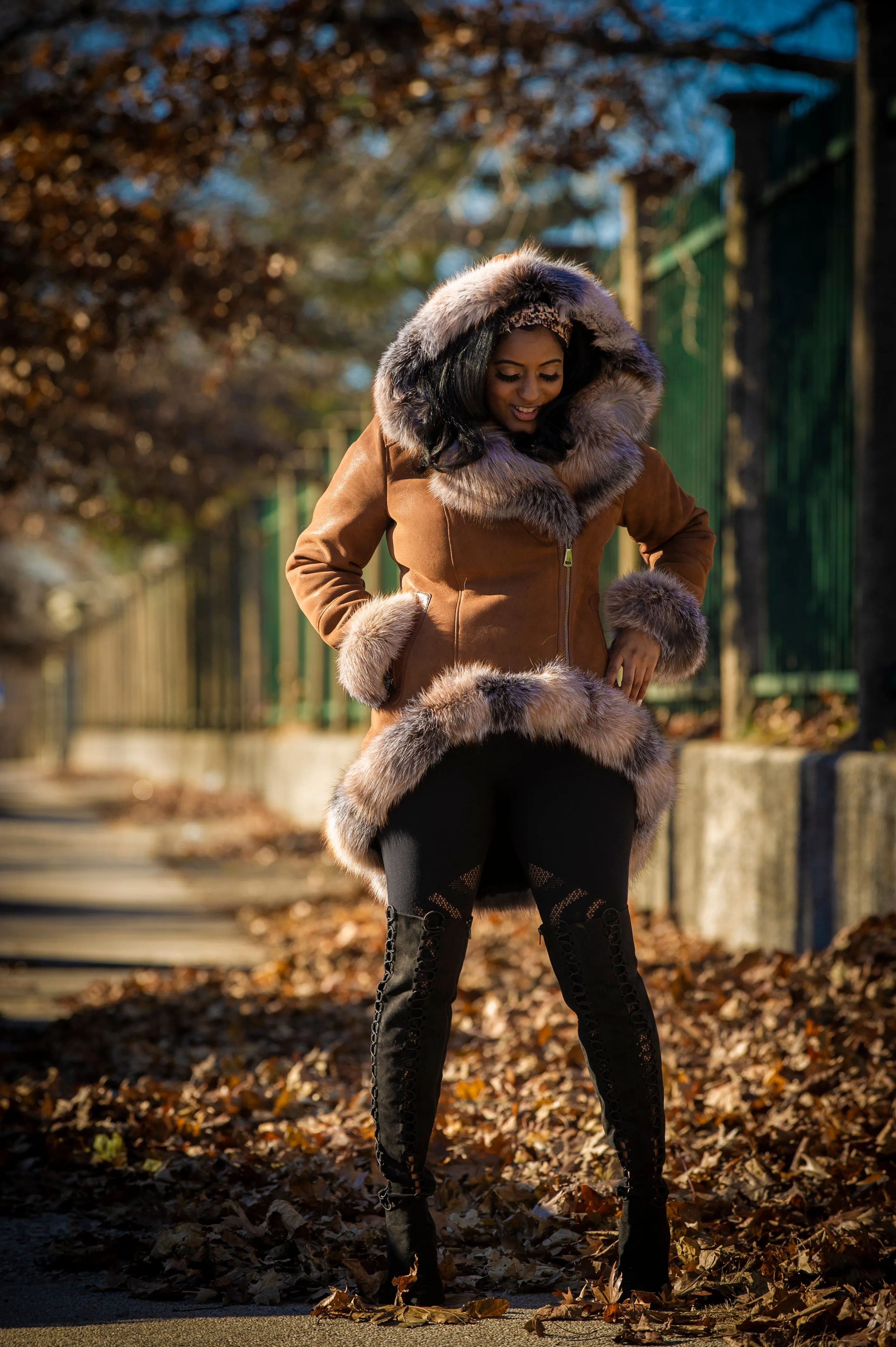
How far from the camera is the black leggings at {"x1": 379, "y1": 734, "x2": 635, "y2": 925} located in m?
3.20

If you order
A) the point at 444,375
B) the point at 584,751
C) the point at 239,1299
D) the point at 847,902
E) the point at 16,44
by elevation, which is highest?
the point at 16,44

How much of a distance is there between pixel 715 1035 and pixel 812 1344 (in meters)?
2.21

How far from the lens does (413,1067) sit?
10.5 ft

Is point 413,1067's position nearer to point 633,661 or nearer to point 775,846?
point 633,661

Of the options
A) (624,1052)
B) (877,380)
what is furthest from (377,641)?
(877,380)

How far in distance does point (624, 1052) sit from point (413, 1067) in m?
0.43

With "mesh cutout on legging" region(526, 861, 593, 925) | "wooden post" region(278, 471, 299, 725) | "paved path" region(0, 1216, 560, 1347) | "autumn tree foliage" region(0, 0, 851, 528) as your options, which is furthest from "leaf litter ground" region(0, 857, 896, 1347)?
"wooden post" region(278, 471, 299, 725)

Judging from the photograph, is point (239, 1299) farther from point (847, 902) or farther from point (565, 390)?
point (847, 902)

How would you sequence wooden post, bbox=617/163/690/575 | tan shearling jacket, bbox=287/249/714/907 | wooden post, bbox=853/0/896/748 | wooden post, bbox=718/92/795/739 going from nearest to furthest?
tan shearling jacket, bbox=287/249/714/907 → wooden post, bbox=853/0/896/748 → wooden post, bbox=718/92/795/739 → wooden post, bbox=617/163/690/575

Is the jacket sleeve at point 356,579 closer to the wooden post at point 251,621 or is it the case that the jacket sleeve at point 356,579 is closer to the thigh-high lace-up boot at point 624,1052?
the thigh-high lace-up boot at point 624,1052

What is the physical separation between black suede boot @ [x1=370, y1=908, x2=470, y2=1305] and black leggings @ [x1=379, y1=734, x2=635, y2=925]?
72 millimetres

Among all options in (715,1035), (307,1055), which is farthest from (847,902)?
(307,1055)

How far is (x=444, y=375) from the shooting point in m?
3.36

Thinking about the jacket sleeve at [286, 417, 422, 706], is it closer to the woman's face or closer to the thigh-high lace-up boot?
the woman's face
